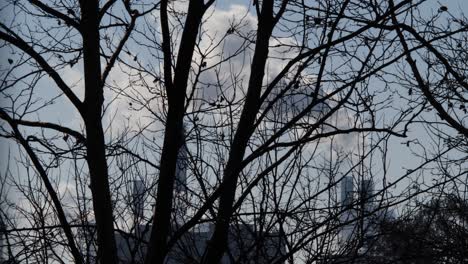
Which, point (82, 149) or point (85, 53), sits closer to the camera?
point (85, 53)

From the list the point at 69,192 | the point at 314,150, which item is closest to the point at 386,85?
the point at 314,150

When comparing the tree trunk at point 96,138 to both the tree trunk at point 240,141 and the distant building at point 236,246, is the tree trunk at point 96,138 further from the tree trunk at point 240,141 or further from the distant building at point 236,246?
the distant building at point 236,246

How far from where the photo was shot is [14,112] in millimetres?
6836

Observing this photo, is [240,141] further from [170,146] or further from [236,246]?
[236,246]

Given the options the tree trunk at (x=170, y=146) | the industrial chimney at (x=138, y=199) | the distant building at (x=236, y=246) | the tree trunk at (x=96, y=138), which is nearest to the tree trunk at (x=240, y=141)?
the tree trunk at (x=170, y=146)

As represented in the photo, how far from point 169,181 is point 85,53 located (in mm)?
1326

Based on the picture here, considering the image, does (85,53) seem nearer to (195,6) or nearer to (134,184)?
(195,6)

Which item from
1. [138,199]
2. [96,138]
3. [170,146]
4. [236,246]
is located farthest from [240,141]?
[138,199]

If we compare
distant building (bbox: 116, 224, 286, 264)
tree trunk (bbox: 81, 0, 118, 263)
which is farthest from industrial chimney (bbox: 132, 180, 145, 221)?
tree trunk (bbox: 81, 0, 118, 263)

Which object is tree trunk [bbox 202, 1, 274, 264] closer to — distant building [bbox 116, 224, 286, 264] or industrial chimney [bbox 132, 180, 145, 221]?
distant building [bbox 116, 224, 286, 264]

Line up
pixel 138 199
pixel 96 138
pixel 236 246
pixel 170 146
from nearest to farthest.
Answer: pixel 170 146 < pixel 96 138 < pixel 236 246 < pixel 138 199

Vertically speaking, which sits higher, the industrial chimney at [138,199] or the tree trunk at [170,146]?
the industrial chimney at [138,199]

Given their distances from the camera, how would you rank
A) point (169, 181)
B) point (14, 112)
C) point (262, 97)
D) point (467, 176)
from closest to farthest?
point (169, 181), point (262, 97), point (14, 112), point (467, 176)

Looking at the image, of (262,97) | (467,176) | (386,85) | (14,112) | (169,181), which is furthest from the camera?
(467,176)
